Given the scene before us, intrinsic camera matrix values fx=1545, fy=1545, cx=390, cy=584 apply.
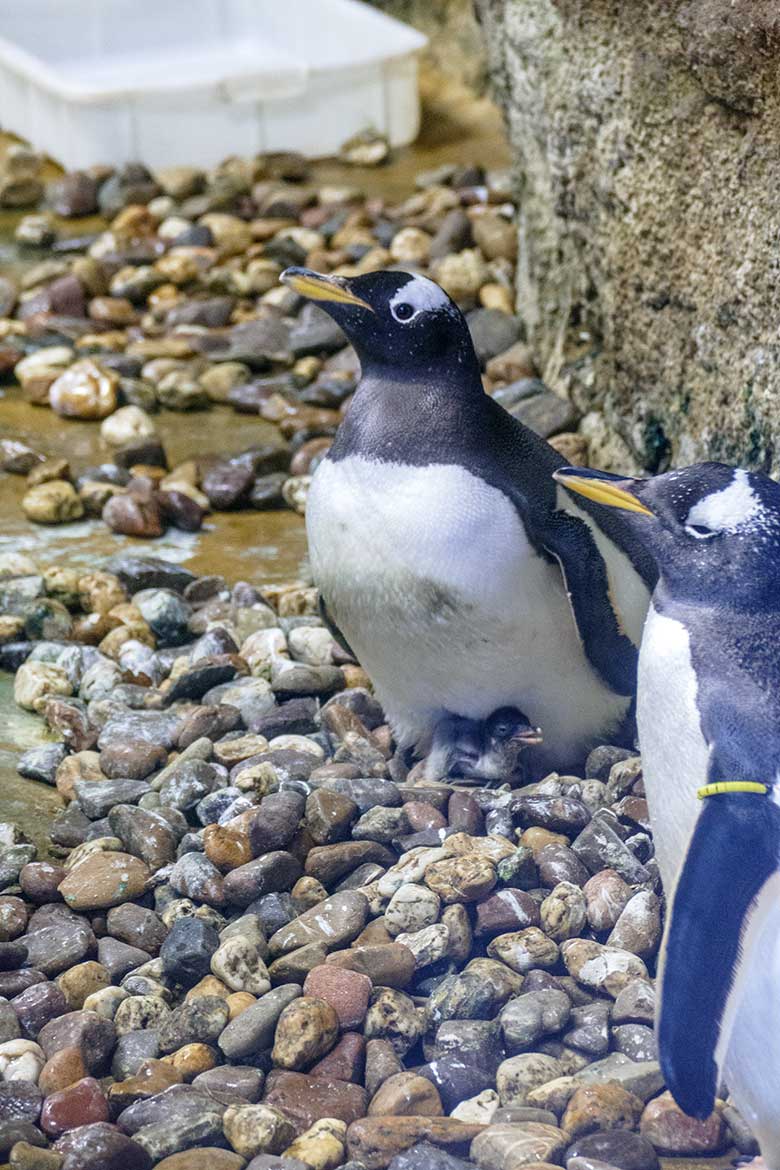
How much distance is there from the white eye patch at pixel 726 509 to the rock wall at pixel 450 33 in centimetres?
543

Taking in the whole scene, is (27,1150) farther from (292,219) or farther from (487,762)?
(292,219)

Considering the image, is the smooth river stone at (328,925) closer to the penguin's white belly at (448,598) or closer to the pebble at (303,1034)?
the pebble at (303,1034)

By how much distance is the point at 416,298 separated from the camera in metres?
2.47

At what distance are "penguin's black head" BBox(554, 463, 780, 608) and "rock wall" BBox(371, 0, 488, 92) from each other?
537cm

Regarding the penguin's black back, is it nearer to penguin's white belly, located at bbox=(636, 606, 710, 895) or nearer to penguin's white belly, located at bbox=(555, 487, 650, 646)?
A: penguin's white belly, located at bbox=(555, 487, 650, 646)

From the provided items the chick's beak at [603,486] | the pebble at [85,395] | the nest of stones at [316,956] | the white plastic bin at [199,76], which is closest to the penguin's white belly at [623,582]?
the nest of stones at [316,956]

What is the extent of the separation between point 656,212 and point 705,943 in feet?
6.08

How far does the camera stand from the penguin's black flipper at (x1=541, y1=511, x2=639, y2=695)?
7.87ft

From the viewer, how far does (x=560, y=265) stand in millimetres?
3936

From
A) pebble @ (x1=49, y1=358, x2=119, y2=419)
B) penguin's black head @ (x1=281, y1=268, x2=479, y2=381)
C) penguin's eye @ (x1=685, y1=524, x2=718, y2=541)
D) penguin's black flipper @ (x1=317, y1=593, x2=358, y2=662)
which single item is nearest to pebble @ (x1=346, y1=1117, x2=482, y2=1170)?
penguin's eye @ (x1=685, y1=524, x2=718, y2=541)

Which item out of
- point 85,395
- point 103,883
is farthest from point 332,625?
point 85,395

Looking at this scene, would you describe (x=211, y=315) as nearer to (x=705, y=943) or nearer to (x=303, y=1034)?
(x=303, y=1034)

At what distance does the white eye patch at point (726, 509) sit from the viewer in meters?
1.89

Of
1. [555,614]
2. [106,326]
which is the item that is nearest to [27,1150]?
[555,614]
